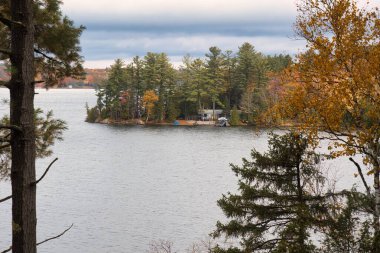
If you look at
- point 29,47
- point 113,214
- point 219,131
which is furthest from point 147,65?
point 29,47

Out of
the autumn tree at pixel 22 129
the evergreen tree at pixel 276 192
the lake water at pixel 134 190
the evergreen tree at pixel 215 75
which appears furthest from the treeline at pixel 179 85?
the autumn tree at pixel 22 129

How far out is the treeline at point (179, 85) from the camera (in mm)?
95812

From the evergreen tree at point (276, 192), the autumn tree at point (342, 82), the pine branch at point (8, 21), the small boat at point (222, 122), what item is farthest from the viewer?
the small boat at point (222, 122)

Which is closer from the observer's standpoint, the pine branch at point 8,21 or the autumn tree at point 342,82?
the pine branch at point 8,21

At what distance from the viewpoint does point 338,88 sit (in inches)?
375

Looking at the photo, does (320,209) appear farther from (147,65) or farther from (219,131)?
(147,65)

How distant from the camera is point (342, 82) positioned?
30.7 ft

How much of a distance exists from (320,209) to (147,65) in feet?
287

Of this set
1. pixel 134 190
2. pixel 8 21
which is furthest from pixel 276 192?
pixel 134 190

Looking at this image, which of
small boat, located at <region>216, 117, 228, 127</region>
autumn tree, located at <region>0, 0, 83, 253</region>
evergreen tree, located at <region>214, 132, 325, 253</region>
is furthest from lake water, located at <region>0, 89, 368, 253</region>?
small boat, located at <region>216, 117, 228, 127</region>

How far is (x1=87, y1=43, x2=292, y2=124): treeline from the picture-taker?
95812mm

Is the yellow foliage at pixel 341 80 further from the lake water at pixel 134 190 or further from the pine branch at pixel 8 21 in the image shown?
the pine branch at pixel 8 21

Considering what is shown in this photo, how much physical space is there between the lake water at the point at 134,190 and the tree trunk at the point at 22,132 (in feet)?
28.8

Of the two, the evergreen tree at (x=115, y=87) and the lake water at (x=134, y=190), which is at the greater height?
the evergreen tree at (x=115, y=87)
